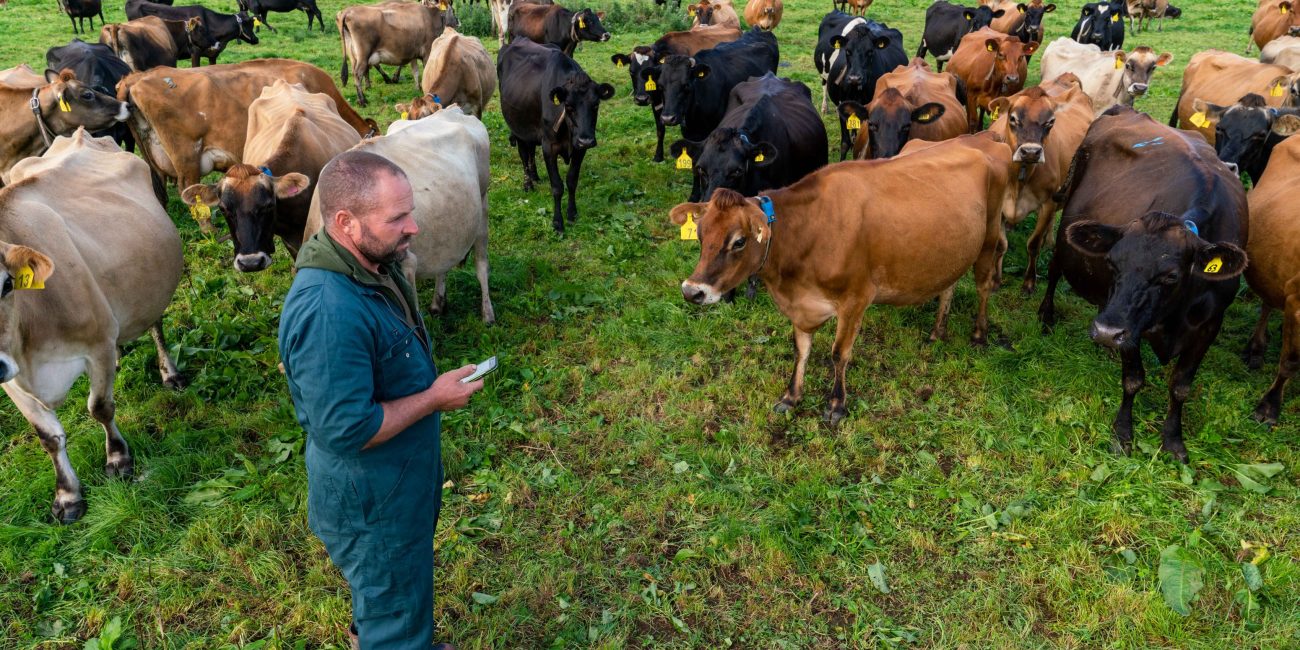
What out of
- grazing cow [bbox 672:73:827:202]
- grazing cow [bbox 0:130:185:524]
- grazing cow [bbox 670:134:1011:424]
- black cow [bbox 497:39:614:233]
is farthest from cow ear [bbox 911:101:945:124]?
grazing cow [bbox 0:130:185:524]

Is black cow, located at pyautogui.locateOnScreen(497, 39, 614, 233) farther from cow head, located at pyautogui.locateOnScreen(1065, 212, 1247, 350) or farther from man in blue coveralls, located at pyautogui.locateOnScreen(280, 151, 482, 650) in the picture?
man in blue coveralls, located at pyautogui.locateOnScreen(280, 151, 482, 650)

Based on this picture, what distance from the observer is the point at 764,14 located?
63.1ft

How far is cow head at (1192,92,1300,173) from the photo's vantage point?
7.50 m

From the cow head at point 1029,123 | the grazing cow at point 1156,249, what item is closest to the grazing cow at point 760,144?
the cow head at point 1029,123

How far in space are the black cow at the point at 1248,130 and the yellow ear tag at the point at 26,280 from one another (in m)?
9.56

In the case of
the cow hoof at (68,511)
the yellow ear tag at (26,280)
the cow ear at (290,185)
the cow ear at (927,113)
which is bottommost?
the cow hoof at (68,511)

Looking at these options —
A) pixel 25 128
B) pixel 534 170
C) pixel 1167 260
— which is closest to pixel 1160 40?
pixel 534 170

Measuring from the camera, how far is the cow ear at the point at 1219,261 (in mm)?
4391

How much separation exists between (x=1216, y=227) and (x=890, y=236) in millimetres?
2088

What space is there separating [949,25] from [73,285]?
16.9 metres

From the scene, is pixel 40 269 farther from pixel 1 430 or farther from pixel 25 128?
pixel 25 128

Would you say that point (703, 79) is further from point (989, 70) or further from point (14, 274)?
point (14, 274)

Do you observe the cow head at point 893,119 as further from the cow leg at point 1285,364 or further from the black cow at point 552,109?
the cow leg at point 1285,364

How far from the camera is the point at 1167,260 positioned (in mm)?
4543
